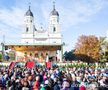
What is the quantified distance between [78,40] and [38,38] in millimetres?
38295

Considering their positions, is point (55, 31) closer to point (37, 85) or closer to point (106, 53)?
point (106, 53)

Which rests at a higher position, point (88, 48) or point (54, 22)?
point (54, 22)

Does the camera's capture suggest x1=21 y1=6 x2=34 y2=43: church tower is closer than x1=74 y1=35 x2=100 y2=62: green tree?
No

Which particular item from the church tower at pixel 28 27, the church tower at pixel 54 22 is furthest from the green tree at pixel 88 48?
the church tower at pixel 28 27

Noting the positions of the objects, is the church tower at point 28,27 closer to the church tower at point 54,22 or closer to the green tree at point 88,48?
the church tower at point 54,22

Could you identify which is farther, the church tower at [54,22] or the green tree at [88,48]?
the church tower at [54,22]

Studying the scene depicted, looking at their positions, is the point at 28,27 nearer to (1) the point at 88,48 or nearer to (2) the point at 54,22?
(2) the point at 54,22

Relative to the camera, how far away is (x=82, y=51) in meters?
102

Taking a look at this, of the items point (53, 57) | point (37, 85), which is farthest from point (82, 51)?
point (37, 85)

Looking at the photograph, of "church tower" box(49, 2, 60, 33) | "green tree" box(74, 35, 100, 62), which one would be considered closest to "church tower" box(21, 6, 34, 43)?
"church tower" box(49, 2, 60, 33)

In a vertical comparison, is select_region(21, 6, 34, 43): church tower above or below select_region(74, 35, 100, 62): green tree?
above

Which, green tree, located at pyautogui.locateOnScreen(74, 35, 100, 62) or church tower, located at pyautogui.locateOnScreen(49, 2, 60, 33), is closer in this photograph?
green tree, located at pyautogui.locateOnScreen(74, 35, 100, 62)

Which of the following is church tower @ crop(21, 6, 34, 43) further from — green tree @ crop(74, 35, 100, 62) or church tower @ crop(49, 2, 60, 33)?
green tree @ crop(74, 35, 100, 62)

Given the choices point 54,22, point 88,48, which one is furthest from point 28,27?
point 88,48
